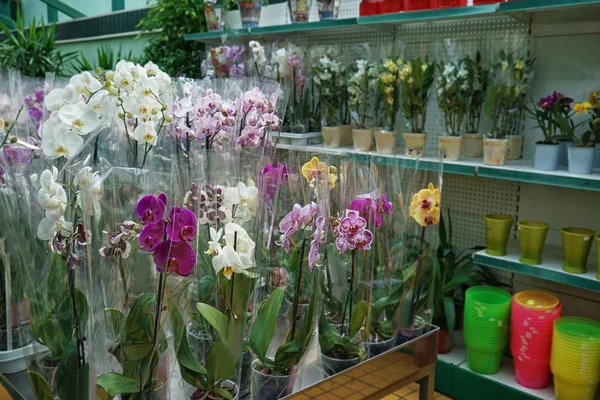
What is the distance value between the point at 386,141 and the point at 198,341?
2193 millimetres

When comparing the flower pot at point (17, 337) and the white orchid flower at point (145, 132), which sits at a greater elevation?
the white orchid flower at point (145, 132)

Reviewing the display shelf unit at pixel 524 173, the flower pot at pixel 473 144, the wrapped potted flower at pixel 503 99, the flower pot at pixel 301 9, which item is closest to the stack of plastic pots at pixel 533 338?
the display shelf unit at pixel 524 173

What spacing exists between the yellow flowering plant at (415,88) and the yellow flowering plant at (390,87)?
0.14 ft

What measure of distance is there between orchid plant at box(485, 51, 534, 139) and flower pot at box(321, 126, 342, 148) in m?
0.92

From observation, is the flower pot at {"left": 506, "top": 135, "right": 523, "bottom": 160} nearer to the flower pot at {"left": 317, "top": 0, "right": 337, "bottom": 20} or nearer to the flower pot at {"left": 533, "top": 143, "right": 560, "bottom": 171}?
the flower pot at {"left": 533, "top": 143, "right": 560, "bottom": 171}

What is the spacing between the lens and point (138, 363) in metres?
0.86

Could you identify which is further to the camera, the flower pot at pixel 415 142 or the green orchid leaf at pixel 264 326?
the flower pot at pixel 415 142

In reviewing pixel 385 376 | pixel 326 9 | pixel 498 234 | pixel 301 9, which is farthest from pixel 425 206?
pixel 301 9

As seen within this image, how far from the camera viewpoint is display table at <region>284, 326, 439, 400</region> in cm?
102

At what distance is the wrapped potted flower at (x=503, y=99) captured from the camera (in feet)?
8.33

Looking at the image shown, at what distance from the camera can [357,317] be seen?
3.63ft

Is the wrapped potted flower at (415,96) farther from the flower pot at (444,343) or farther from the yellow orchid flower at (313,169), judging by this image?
the yellow orchid flower at (313,169)

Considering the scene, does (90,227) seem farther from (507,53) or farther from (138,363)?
(507,53)

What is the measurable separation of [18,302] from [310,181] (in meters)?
0.58
